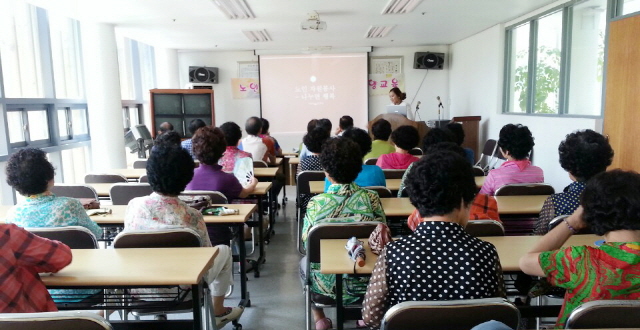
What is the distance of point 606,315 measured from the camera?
1343mm

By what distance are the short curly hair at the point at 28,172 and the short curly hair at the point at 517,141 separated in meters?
2.94

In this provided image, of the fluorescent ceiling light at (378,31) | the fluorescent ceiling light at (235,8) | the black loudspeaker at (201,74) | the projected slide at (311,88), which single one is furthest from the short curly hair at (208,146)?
the black loudspeaker at (201,74)

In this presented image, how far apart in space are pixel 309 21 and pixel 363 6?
2.44 feet

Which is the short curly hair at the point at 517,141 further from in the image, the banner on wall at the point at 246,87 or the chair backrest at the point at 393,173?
the banner on wall at the point at 246,87

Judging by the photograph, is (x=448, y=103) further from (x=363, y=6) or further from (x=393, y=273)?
(x=393, y=273)

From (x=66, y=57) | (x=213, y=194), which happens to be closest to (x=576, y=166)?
(x=213, y=194)

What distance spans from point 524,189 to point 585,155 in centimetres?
84

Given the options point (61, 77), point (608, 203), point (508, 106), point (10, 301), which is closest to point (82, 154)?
point (61, 77)

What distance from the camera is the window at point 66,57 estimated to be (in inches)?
254

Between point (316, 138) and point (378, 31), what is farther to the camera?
point (378, 31)

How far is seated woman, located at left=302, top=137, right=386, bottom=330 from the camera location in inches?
91.8

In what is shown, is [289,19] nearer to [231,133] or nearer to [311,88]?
[231,133]

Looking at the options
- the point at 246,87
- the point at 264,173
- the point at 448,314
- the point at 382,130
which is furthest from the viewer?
the point at 246,87

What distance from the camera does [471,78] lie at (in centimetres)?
902
